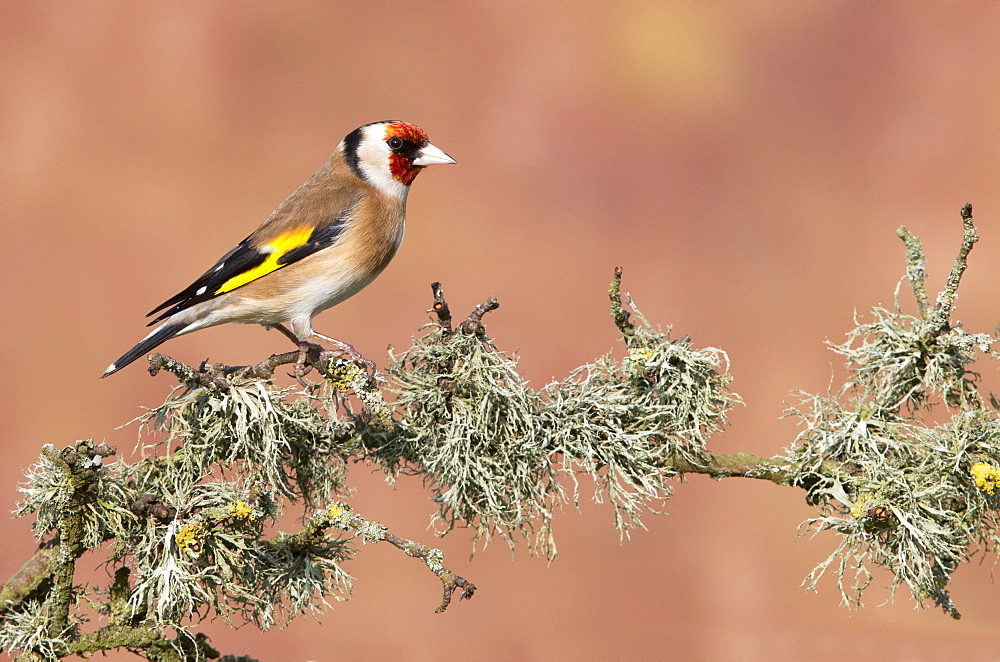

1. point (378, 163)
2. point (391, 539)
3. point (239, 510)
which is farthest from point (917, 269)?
point (378, 163)

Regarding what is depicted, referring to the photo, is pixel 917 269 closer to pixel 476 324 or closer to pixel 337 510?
pixel 476 324

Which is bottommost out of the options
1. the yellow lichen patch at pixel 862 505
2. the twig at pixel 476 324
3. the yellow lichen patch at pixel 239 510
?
the yellow lichen patch at pixel 239 510

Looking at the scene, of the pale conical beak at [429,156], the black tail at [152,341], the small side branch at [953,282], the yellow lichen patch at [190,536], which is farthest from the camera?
the pale conical beak at [429,156]

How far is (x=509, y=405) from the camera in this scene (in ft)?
4.00

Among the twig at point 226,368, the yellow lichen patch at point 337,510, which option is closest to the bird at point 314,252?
the twig at point 226,368

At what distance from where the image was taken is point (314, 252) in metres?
1.78

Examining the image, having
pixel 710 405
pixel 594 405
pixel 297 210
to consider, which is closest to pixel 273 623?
pixel 594 405

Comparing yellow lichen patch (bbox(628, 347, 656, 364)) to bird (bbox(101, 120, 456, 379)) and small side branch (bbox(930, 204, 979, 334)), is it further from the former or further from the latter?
bird (bbox(101, 120, 456, 379))

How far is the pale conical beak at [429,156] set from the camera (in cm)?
192

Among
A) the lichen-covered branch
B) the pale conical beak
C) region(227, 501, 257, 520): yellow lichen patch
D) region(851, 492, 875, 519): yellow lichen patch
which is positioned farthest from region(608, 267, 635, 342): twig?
the pale conical beak

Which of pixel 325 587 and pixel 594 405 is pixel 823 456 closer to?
pixel 594 405

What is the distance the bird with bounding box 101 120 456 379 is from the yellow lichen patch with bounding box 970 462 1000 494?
1015 millimetres

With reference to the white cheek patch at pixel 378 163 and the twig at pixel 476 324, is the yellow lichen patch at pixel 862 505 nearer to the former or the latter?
the twig at pixel 476 324

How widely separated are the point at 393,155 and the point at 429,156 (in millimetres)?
82
